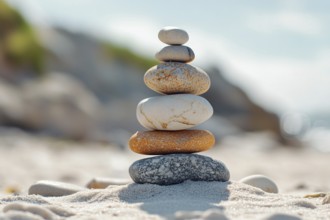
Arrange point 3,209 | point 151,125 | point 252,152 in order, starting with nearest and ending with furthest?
point 3,209 < point 151,125 < point 252,152

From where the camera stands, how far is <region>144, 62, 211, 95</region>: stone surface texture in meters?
5.94

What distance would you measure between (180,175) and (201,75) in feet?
3.28

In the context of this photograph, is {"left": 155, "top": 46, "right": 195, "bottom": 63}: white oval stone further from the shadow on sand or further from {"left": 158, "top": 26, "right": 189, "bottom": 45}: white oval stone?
the shadow on sand

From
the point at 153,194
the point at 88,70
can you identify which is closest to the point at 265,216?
the point at 153,194

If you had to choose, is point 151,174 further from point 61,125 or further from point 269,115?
point 269,115

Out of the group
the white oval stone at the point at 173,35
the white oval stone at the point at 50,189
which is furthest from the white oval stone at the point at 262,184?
the white oval stone at the point at 50,189

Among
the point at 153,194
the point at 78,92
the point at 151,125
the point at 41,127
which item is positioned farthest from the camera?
the point at 78,92

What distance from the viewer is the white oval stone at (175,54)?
19.8ft

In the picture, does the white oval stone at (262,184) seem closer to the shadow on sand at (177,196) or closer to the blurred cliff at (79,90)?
the shadow on sand at (177,196)

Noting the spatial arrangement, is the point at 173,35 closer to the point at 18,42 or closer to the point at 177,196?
the point at 177,196

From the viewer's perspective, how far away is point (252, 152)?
62.2 feet

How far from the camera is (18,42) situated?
75.1 feet

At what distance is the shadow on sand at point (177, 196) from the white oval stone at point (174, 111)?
0.60 m

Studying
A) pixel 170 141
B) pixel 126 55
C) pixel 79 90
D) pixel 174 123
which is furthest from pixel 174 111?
pixel 126 55
